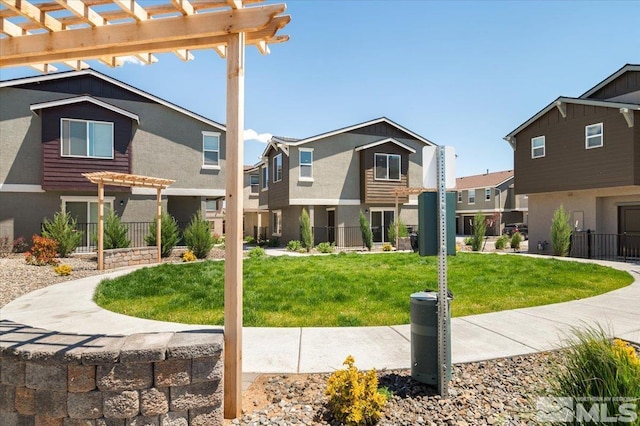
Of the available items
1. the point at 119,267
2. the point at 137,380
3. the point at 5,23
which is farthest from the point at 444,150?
the point at 119,267

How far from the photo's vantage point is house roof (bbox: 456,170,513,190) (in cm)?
3969

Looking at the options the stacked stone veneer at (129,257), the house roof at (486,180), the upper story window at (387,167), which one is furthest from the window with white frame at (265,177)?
the house roof at (486,180)

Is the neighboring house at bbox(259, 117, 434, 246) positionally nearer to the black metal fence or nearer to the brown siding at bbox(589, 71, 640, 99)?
the black metal fence

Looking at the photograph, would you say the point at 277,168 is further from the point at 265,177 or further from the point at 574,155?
the point at 574,155

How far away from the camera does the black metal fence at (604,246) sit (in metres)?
16.3

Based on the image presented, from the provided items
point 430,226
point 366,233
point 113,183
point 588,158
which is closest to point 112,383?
point 430,226

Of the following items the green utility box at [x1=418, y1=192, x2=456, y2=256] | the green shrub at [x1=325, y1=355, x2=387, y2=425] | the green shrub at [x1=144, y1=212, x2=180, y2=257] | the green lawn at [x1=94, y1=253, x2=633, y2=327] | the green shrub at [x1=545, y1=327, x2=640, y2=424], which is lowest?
the green lawn at [x1=94, y1=253, x2=633, y2=327]

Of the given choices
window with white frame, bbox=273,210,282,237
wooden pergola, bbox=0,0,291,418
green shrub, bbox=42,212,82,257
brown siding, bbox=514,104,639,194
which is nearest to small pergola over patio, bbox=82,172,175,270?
green shrub, bbox=42,212,82,257

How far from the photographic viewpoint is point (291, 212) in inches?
920

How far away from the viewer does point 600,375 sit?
2680mm

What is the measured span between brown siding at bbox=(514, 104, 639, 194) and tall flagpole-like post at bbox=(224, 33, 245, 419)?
17.6m

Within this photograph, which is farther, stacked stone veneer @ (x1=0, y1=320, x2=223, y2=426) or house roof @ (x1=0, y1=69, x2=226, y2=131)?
house roof @ (x1=0, y1=69, x2=226, y2=131)

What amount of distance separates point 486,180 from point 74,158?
131 feet

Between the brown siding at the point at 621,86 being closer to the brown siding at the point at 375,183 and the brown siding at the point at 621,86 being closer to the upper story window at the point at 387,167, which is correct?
the brown siding at the point at 375,183
